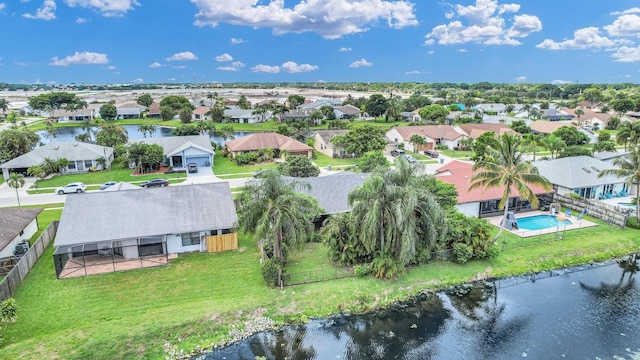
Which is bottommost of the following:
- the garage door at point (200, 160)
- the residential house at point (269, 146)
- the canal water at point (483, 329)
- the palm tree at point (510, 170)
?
the canal water at point (483, 329)

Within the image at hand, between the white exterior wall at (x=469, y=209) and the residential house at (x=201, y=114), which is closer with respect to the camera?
the white exterior wall at (x=469, y=209)

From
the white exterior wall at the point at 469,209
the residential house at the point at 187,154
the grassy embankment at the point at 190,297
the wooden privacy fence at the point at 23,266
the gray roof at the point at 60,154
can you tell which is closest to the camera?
the grassy embankment at the point at 190,297

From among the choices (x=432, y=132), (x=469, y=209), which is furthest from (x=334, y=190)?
(x=432, y=132)

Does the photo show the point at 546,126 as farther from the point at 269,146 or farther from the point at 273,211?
the point at 273,211

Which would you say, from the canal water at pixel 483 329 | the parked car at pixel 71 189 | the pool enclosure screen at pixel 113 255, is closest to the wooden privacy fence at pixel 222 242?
the pool enclosure screen at pixel 113 255

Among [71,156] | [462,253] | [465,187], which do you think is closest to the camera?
[462,253]

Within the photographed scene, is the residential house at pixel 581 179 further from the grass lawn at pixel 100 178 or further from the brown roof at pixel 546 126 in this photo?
the grass lawn at pixel 100 178
